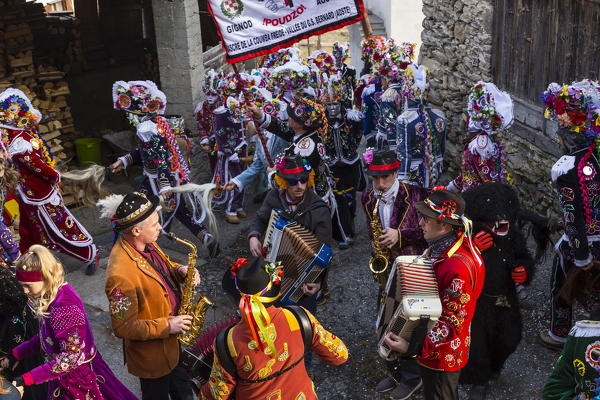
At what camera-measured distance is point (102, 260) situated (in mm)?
8203

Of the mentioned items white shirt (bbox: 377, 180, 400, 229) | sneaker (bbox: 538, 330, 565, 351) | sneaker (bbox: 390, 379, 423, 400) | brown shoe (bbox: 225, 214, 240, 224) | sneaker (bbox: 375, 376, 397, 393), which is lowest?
brown shoe (bbox: 225, 214, 240, 224)

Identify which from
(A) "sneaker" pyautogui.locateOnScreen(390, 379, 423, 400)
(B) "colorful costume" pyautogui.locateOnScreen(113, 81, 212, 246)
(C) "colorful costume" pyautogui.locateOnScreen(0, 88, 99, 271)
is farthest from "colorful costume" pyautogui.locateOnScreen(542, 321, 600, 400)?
(C) "colorful costume" pyautogui.locateOnScreen(0, 88, 99, 271)

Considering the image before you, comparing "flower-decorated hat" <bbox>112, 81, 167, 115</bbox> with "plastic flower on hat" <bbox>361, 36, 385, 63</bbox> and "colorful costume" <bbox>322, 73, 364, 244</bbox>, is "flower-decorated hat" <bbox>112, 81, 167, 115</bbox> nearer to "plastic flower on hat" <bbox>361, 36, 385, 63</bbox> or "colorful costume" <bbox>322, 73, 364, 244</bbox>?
"colorful costume" <bbox>322, 73, 364, 244</bbox>

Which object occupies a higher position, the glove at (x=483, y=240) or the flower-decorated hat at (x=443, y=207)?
the flower-decorated hat at (x=443, y=207)

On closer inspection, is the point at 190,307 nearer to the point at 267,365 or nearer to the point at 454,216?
the point at 267,365

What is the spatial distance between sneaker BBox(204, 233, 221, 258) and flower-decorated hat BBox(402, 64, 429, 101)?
117 inches

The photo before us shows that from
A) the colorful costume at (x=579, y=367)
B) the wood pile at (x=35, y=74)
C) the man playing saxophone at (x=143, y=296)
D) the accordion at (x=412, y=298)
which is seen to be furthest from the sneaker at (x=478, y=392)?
the wood pile at (x=35, y=74)

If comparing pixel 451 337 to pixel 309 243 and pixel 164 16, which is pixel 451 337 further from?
pixel 164 16

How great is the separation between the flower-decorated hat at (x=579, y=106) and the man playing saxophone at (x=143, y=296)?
10.6ft

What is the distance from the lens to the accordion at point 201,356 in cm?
429

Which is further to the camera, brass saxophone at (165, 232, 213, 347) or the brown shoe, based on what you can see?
the brown shoe

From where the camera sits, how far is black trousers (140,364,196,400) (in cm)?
450

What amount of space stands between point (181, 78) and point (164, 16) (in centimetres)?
94

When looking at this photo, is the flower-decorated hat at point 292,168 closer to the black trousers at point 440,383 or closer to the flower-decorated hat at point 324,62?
the black trousers at point 440,383
